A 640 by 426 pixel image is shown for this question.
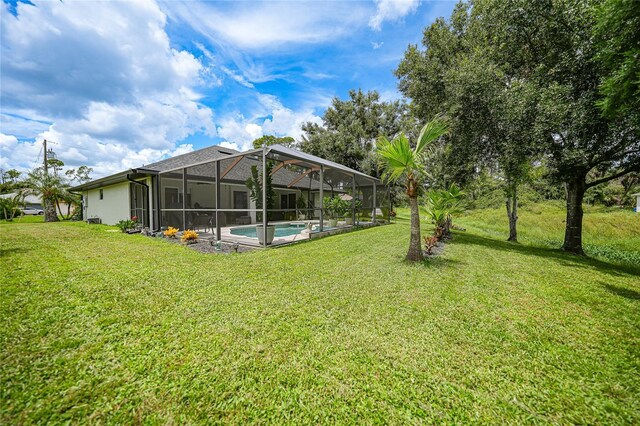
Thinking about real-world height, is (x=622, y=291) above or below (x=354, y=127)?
below

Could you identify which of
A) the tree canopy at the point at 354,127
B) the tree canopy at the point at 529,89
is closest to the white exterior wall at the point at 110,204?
the tree canopy at the point at 529,89

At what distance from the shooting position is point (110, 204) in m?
14.8

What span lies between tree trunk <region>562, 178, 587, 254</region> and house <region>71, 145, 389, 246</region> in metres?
8.52

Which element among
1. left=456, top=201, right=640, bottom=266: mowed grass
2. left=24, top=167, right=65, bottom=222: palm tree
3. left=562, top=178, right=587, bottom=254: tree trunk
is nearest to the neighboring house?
left=24, top=167, right=65, bottom=222: palm tree

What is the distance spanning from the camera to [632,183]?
25.7m

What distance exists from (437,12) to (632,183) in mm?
33357

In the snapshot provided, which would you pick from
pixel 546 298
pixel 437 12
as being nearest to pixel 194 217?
pixel 546 298

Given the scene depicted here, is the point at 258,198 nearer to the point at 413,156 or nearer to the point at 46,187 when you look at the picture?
the point at 413,156

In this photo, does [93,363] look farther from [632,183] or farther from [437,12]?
[632,183]

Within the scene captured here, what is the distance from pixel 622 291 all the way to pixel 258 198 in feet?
34.8

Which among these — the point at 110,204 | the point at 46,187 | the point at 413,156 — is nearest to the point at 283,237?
the point at 413,156

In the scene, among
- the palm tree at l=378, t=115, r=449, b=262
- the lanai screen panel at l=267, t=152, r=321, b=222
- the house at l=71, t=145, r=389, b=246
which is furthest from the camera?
the lanai screen panel at l=267, t=152, r=321, b=222

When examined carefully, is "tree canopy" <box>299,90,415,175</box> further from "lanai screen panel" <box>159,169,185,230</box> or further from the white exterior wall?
the white exterior wall

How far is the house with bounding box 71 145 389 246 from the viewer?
10148 millimetres
